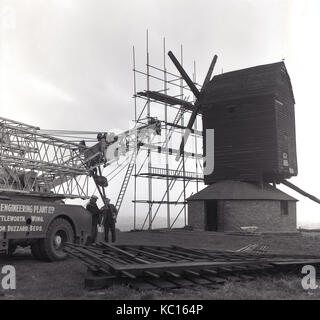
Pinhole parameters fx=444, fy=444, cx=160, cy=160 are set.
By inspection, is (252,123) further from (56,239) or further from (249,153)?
(56,239)

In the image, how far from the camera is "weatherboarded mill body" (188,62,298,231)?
2912cm

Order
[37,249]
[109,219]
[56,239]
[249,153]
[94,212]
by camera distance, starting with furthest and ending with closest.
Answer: [249,153], [109,219], [94,212], [56,239], [37,249]

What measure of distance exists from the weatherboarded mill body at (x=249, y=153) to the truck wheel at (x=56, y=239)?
55.5 ft

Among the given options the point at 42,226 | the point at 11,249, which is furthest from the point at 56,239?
the point at 11,249

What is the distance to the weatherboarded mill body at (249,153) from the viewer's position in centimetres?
2912

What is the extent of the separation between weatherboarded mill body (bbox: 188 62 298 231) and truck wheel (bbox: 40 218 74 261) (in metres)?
16.9

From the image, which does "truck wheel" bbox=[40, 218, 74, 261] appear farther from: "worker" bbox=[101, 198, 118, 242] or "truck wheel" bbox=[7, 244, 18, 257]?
"worker" bbox=[101, 198, 118, 242]

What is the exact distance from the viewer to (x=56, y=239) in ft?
44.0

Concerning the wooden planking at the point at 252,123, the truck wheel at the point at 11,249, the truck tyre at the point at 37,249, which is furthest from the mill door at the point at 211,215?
the truck tyre at the point at 37,249

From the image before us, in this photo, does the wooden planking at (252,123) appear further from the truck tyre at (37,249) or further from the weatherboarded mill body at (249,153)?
the truck tyre at (37,249)

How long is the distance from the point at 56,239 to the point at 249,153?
64.6 ft

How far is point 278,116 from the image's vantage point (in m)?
30.1

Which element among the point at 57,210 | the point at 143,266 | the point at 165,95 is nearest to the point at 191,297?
the point at 143,266
